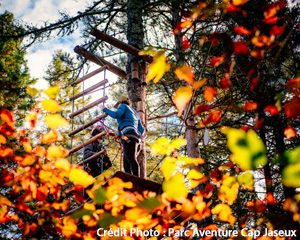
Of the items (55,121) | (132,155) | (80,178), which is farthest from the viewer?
(55,121)

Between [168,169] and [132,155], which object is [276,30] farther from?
[132,155]

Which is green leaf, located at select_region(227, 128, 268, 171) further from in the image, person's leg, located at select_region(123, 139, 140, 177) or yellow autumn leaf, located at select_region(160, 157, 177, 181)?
person's leg, located at select_region(123, 139, 140, 177)

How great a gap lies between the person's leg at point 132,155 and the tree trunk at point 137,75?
1.17 feet

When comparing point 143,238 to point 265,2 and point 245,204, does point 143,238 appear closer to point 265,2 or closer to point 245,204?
point 245,204

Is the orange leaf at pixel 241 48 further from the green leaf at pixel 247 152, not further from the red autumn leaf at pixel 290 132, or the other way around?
the red autumn leaf at pixel 290 132

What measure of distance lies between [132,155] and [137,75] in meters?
1.68

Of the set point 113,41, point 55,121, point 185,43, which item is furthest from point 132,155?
point 55,121

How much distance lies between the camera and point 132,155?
4363mm

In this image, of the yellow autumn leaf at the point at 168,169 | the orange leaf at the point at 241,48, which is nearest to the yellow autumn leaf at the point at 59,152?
the yellow autumn leaf at the point at 168,169

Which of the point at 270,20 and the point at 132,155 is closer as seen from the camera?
the point at 132,155

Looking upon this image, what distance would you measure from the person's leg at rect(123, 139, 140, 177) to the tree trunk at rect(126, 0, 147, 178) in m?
0.36

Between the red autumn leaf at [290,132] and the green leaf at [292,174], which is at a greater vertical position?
the red autumn leaf at [290,132]

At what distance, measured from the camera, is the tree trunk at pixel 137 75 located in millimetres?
5066

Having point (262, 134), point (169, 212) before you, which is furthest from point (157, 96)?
point (169, 212)
